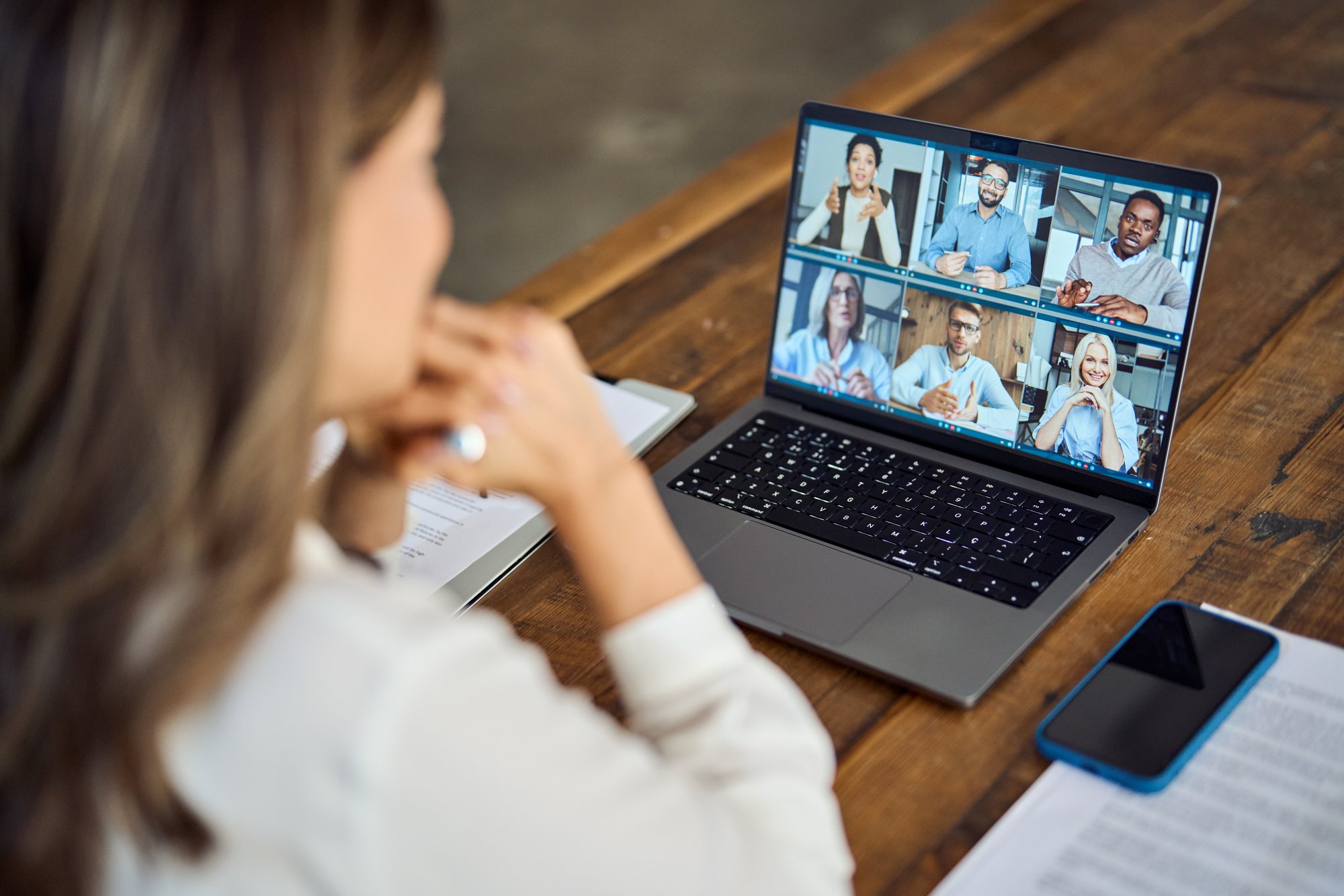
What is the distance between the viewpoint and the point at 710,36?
4.37 metres

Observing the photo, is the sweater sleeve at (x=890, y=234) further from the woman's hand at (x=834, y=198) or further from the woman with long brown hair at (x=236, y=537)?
the woman with long brown hair at (x=236, y=537)

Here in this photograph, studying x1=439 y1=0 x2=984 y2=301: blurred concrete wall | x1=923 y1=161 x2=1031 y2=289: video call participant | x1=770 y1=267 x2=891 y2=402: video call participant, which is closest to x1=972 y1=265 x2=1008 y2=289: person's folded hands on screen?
x1=923 y1=161 x2=1031 y2=289: video call participant

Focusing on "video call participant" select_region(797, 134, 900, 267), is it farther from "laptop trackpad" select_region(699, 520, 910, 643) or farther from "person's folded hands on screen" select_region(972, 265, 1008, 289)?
"laptop trackpad" select_region(699, 520, 910, 643)

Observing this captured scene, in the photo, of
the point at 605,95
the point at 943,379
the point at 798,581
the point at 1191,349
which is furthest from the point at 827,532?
the point at 605,95

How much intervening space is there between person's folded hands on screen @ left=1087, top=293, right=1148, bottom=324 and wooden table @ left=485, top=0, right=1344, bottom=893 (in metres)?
0.16

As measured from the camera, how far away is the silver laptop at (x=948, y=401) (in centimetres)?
89

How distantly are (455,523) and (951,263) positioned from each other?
440mm

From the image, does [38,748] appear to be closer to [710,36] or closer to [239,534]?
[239,534]

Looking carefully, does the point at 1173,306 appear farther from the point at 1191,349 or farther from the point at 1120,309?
the point at 1191,349

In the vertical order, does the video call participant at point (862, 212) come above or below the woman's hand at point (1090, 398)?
above

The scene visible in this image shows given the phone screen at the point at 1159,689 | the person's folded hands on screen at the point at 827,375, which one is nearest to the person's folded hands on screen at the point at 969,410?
the person's folded hands on screen at the point at 827,375

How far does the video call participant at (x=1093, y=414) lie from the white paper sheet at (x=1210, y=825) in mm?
220

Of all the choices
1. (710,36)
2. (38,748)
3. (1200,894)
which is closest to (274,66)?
(38,748)

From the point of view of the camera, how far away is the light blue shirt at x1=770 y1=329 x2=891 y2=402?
3.41 feet
